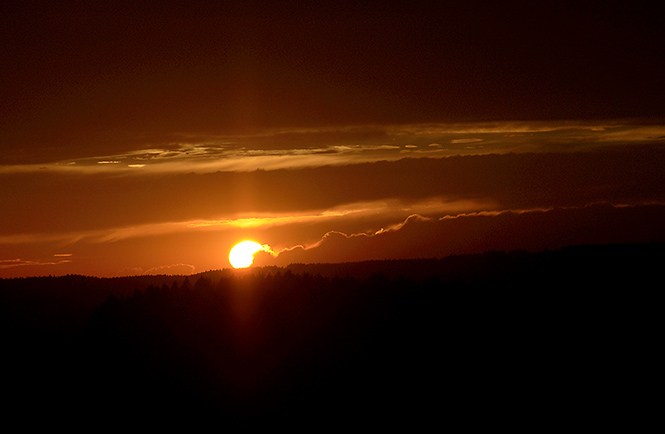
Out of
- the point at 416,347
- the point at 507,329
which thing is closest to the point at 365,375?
the point at 416,347

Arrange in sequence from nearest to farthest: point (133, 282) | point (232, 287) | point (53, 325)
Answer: point (232, 287) → point (53, 325) → point (133, 282)

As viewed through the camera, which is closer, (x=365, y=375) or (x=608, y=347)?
(x=608, y=347)

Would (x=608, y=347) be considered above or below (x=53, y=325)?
below

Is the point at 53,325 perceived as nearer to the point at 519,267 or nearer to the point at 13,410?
the point at 13,410

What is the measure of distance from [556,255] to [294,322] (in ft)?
102

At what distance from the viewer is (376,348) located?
7788 centimetres

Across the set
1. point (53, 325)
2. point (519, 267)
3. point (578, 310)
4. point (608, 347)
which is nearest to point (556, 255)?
point (519, 267)

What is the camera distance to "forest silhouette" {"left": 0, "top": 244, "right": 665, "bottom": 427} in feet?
215

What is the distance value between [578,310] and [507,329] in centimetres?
657

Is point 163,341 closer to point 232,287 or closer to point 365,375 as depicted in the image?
point 232,287

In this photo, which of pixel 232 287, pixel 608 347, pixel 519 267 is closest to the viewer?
pixel 608 347

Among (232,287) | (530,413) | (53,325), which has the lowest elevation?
(530,413)

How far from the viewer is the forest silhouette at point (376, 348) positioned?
215 feet

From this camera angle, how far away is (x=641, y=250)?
8731 centimetres
